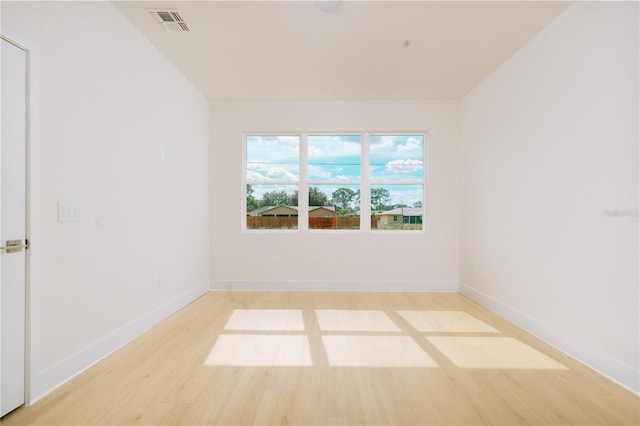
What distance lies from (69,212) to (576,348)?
394 centimetres

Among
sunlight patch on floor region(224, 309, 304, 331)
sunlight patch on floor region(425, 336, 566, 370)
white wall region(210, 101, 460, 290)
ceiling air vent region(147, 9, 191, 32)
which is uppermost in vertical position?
ceiling air vent region(147, 9, 191, 32)

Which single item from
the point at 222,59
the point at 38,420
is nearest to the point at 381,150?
the point at 222,59

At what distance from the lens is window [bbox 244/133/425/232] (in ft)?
15.8

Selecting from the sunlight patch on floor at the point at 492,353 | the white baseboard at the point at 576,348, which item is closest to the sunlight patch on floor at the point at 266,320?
the sunlight patch on floor at the point at 492,353

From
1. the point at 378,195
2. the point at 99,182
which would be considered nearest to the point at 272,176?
the point at 378,195

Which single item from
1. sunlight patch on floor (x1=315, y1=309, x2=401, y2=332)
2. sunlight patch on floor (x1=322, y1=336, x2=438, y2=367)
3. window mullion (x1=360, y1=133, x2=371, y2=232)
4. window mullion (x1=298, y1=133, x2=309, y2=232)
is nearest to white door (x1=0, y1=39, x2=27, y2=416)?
sunlight patch on floor (x1=322, y1=336, x2=438, y2=367)

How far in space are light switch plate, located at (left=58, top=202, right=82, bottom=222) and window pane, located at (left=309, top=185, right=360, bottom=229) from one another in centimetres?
305

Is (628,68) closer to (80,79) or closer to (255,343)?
(255,343)

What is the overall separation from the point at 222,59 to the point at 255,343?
116 inches

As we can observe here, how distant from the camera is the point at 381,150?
484cm

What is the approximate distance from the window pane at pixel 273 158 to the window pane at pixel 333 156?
9.8 inches

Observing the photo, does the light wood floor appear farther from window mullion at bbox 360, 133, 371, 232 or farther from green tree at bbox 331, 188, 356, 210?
green tree at bbox 331, 188, 356, 210

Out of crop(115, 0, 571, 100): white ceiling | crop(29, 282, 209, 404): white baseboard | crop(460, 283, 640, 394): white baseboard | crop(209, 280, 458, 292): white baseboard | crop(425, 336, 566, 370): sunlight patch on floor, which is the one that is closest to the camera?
crop(29, 282, 209, 404): white baseboard

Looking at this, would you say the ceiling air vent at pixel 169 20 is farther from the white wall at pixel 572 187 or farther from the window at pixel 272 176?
the white wall at pixel 572 187
